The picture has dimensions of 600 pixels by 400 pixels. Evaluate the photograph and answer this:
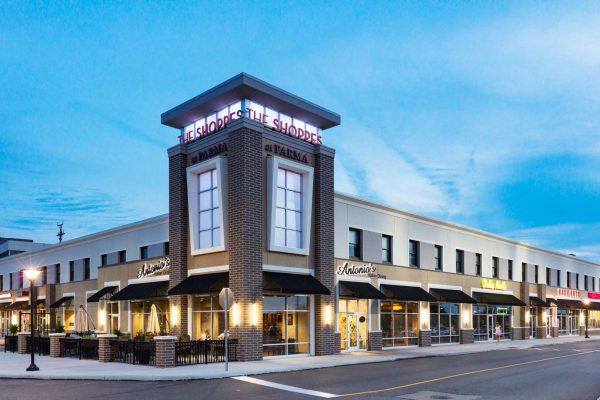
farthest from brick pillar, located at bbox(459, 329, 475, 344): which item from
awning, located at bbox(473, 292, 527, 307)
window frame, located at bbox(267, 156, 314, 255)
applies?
window frame, located at bbox(267, 156, 314, 255)

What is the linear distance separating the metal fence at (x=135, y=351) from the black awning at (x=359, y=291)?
456 inches

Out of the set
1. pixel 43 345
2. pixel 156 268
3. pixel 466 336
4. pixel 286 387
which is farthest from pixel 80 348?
pixel 466 336

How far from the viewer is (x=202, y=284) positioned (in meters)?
27.6

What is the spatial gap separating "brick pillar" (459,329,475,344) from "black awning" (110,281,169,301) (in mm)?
22171

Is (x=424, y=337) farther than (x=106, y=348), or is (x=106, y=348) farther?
(x=424, y=337)

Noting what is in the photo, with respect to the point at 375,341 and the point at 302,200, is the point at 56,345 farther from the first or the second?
the point at 375,341

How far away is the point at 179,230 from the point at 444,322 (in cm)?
2097

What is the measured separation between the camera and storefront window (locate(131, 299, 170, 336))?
34.0m

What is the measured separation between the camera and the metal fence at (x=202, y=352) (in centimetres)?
2391

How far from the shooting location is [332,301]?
30516 millimetres

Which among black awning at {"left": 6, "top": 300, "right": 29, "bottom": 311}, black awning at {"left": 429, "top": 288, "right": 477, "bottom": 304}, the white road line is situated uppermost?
black awning at {"left": 429, "top": 288, "right": 477, "bottom": 304}

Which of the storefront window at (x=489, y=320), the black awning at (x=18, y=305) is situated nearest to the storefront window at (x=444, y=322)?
the storefront window at (x=489, y=320)

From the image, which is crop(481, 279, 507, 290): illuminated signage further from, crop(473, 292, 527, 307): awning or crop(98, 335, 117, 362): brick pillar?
crop(98, 335, 117, 362): brick pillar

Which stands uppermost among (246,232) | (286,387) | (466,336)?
(246,232)
